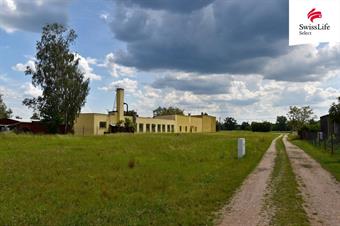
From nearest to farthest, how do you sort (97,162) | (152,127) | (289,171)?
(289,171) → (97,162) → (152,127)

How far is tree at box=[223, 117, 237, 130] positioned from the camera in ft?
542

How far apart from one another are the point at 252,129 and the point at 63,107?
100 m

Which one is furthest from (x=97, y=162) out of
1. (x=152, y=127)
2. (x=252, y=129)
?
(x=252, y=129)

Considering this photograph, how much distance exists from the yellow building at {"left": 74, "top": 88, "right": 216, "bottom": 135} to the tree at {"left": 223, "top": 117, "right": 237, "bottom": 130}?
40.1 m

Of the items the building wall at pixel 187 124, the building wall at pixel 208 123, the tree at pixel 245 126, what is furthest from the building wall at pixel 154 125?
the tree at pixel 245 126

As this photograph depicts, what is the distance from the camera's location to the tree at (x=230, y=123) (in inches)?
6504

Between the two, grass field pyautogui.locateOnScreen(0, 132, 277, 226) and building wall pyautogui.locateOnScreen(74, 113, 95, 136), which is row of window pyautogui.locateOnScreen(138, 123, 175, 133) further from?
grass field pyautogui.locateOnScreen(0, 132, 277, 226)

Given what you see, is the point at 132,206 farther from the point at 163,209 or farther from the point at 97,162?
the point at 97,162

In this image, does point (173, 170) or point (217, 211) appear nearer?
point (217, 211)

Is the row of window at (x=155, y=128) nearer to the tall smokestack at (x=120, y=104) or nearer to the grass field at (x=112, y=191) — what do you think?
the tall smokestack at (x=120, y=104)

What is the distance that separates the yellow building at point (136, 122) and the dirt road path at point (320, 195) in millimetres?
52859

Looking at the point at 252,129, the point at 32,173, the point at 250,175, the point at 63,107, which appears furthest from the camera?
the point at 252,129

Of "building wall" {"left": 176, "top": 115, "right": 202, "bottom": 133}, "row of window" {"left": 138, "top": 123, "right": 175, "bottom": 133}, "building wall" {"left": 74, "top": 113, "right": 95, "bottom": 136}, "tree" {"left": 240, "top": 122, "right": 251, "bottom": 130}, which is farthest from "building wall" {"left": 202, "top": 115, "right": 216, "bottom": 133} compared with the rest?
"building wall" {"left": 74, "top": 113, "right": 95, "bottom": 136}

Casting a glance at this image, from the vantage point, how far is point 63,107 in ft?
178
